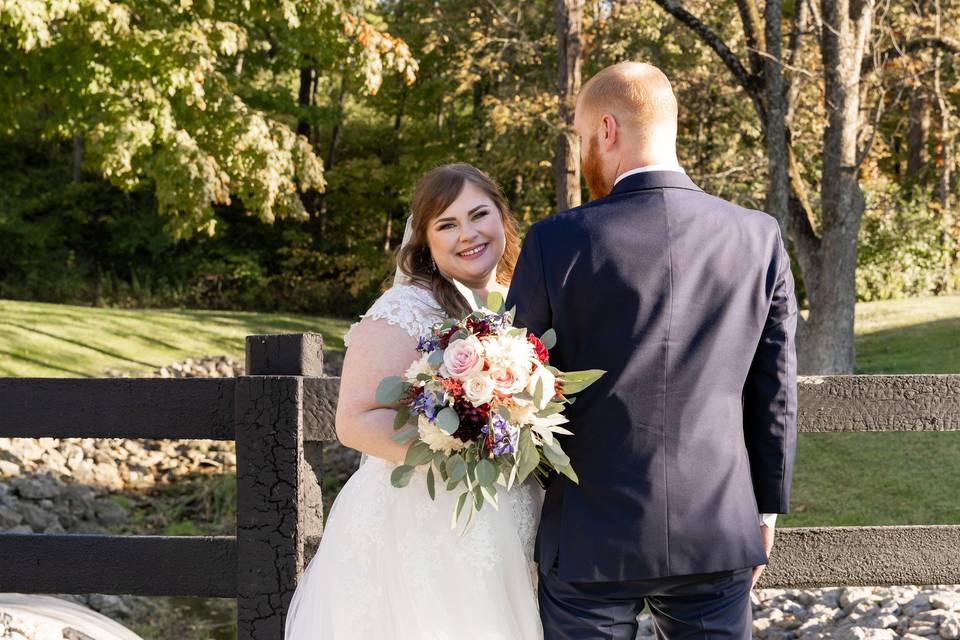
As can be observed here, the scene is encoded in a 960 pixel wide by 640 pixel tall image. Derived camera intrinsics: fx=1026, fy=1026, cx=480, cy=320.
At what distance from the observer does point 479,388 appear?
7.62 feet

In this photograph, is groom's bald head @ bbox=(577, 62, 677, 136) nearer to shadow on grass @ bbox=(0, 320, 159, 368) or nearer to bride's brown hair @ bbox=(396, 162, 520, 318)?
bride's brown hair @ bbox=(396, 162, 520, 318)

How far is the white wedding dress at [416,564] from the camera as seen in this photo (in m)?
2.78

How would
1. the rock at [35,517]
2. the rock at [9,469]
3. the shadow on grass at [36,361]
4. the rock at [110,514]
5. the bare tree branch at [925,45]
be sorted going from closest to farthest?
1. the rock at [35,517]
2. the rock at [110,514]
3. the rock at [9,469]
4. the bare tree branch at [925,45]
5. the shadow on grass at [36,361]

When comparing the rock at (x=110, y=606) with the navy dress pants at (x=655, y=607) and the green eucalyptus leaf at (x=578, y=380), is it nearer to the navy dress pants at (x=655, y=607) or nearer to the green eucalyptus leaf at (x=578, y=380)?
the navy dress pants at (x=655, y=607)

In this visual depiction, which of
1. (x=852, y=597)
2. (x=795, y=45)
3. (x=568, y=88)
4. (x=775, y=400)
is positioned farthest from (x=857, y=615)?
(x=568, y=88)

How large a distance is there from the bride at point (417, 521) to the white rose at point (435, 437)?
0.25 meters

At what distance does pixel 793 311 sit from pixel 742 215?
0.33 meters

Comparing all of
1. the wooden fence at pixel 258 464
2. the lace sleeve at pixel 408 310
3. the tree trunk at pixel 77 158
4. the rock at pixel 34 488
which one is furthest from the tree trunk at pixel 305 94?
the lace sleeve at pixel 408 310

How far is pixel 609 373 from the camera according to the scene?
2.46 metres

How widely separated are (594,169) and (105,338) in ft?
46.6

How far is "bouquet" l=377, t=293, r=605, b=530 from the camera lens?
7.65ft

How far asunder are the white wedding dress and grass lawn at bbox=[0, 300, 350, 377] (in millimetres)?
10114

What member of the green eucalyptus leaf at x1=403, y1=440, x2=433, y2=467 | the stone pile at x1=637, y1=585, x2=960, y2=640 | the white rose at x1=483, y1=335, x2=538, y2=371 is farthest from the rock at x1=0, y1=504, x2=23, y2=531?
the white rose at x1=483, y1=335, x2=538, y2=371

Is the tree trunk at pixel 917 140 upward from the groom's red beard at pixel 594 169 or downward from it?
upward
